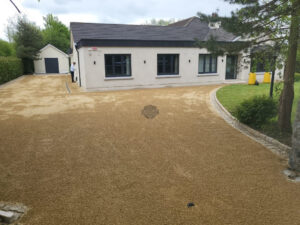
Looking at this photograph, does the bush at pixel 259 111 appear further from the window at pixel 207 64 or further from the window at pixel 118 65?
the window at pixel 207 64

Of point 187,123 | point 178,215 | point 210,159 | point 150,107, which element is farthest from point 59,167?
point 150,107

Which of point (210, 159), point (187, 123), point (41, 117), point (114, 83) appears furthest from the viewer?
point (114, 83)

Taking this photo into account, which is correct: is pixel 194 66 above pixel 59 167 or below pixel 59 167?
above

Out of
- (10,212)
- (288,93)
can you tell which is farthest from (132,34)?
(10,212)

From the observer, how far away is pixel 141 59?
57.0 feet

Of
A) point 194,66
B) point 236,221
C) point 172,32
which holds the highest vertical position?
point 172,32

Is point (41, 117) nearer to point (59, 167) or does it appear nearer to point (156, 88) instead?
point (59, 167)

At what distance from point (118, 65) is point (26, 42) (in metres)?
22.6

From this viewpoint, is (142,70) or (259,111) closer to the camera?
(259,111)

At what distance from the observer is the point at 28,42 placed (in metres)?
32.8

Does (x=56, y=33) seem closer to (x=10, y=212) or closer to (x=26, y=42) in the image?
(x=26, y=42)

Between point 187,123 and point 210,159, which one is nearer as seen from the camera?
point 210,159

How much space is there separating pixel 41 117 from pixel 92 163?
5.13 meters

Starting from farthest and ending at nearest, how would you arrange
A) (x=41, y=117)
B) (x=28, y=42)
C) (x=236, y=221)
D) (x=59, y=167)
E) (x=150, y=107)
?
(x=28, y=42) → (x=150, y=107) → (x=41, y=117) → (x=59, y=167) → (x=236, y=221)
